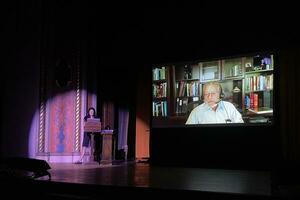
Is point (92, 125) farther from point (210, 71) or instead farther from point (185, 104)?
point (210, 71)

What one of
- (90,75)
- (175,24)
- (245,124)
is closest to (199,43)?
(175,24)

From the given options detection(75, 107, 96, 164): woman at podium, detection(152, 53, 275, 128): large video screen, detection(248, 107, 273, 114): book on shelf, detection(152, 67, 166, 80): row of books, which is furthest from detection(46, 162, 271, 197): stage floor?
detection(152, 67, 166, 80): row of books

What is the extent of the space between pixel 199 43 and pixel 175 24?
1.65 ft

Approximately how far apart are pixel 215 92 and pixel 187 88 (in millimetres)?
548

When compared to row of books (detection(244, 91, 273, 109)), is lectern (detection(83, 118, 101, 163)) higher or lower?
lower

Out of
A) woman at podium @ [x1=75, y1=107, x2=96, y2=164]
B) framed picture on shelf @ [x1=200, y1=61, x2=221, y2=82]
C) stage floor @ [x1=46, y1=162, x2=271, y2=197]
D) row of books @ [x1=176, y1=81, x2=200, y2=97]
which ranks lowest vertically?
stage floor @ [x1=46, y1=162, x2=271, y2=197]

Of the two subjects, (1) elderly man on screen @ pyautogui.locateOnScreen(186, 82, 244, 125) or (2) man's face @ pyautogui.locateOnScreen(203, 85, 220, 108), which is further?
(2) man's face @ pyautogui.locateOnScreen(203, 85, 220, 108)

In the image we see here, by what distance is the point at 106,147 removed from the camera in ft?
24.2

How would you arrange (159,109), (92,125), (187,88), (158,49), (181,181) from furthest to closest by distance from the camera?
1. (159,109)
2. (92,125)
3. (187,88)
4. (158,49)
5. (181,181)

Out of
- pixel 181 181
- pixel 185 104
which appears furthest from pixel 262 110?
pixel 181 181

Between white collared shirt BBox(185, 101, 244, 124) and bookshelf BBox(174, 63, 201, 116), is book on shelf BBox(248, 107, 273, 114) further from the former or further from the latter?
bookshelf BBox(174, 63, 201, 116)

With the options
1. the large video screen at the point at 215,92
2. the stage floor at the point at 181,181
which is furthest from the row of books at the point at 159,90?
the stage floor at the point at 181,181

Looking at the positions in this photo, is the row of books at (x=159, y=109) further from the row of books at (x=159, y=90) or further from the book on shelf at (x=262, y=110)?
the book on shelf at (x=262, y=110)

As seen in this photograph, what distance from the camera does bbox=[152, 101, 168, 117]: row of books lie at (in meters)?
7.42
